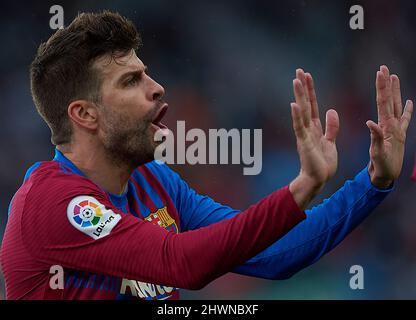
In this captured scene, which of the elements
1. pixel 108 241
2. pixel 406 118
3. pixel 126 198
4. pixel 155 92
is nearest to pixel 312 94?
pixel 406 118

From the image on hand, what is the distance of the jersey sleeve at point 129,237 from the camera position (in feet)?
6.77

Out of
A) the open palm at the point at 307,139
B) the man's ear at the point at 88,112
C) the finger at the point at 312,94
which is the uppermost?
the man's ear at the point at 88,112

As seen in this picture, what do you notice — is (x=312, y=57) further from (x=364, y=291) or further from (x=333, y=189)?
(x=364, y=291)

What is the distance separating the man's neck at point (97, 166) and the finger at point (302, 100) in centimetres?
87


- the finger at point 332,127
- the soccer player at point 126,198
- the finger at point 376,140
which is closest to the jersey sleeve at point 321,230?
the soccer player at point 126,198

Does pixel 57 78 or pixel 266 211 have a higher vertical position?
pixel 57 78

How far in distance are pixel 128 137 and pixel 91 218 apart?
1.34 ft

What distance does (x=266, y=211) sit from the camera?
2041 mm

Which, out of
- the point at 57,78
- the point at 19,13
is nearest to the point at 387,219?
the point at 19,13

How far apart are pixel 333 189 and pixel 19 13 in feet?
10.3

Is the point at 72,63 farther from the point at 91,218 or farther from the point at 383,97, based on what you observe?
the point at 383,97

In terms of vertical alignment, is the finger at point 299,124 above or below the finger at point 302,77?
below

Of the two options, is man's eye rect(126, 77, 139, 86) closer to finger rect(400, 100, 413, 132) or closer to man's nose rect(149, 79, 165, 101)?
man's nose rect(149, 79, 165, 101)

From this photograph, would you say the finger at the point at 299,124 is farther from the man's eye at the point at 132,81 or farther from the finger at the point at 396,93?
the man's eye at the point at 132,81
